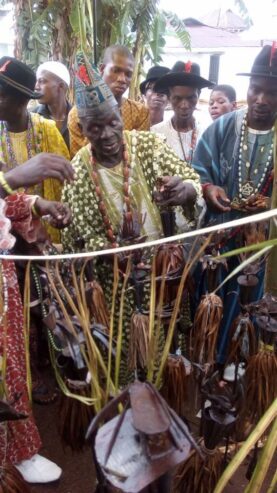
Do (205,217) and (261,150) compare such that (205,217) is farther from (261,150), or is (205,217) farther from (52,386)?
(52,386)

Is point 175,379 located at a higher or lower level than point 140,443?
lower

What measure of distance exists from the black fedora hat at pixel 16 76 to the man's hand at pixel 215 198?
0.84 meters

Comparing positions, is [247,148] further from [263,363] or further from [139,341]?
[139,341]

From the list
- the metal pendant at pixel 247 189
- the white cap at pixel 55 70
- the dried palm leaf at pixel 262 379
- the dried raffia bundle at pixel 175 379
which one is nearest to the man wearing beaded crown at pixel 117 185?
the metal pendant at pixel 247 189

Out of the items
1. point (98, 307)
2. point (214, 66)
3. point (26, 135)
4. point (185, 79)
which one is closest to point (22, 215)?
point (98, 307)

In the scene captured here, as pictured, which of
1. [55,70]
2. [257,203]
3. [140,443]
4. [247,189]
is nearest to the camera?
[140,443]

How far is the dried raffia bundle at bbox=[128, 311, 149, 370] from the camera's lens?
3.77ft

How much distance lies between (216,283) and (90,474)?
890mm

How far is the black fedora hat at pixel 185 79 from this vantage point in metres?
2.51

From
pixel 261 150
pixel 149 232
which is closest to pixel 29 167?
pixel 149 232

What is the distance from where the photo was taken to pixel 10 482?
116cm

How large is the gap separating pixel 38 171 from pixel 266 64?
1.16 meters

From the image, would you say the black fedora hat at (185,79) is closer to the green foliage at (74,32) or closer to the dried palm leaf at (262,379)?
the green foliage at (74,32)

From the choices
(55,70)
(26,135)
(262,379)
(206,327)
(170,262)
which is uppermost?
(55,70)
